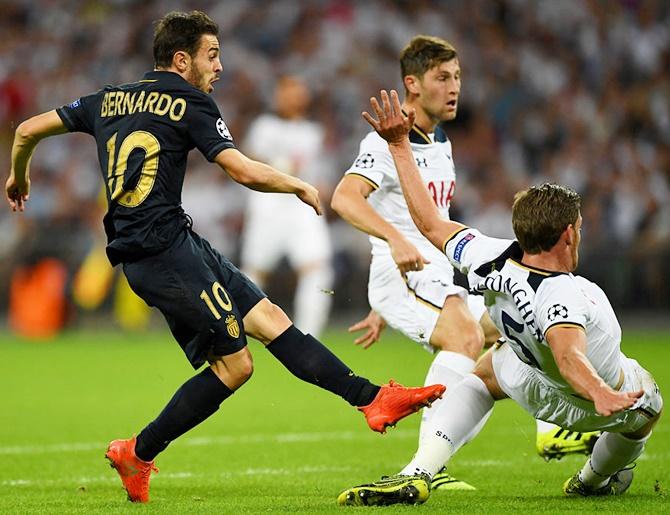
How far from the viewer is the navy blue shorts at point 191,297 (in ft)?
18.1

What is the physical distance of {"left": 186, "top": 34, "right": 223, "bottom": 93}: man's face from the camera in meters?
5.69

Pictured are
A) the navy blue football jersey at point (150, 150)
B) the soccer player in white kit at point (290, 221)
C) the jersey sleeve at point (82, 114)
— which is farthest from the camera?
the soccer player in white kit at point (290, 221)

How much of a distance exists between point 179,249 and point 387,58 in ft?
47.7

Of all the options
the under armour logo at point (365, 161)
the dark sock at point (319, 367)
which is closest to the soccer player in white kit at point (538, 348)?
the dark sock at point (319, 367)

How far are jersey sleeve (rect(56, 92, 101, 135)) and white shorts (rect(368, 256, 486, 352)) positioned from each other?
1915mm

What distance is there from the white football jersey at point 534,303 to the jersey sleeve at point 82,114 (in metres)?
1.81

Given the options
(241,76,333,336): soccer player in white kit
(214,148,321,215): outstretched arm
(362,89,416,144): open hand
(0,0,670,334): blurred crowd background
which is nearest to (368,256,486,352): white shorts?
(362,89,416,144): open hand

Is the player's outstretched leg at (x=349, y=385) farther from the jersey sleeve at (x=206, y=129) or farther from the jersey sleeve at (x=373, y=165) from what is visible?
the jersey sleeve at (x=373, y=165)

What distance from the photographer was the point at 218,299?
555 centimetres

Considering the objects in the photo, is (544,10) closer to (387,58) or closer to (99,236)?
(387,58)

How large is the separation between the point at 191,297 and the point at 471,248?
50.1 inches

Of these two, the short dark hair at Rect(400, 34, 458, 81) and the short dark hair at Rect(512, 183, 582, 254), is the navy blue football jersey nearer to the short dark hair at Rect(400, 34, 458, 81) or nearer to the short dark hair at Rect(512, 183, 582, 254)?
the short dark hair at Rect(512, 183, 582, 254)

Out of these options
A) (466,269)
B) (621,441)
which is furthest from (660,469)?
(466,269)

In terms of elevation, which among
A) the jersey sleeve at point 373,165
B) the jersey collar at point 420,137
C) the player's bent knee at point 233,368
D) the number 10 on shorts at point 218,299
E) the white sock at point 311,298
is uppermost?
the jersey collar at point 420,137
